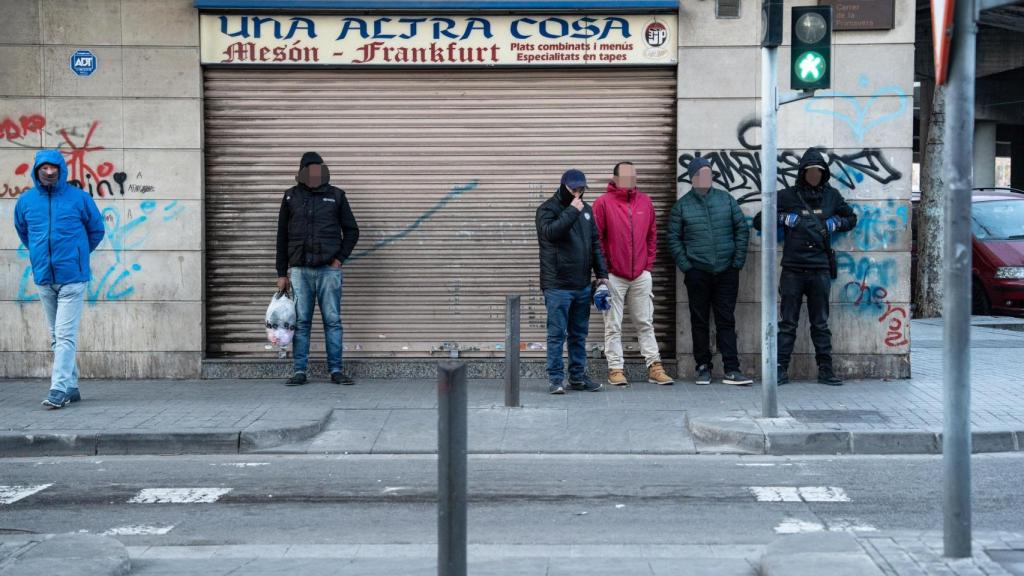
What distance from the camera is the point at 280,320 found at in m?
11.4

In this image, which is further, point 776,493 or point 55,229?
point 55,229

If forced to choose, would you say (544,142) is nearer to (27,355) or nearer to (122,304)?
(122,304)

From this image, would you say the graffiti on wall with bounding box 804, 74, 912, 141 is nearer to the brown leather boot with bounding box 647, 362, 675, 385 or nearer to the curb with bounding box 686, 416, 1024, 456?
the brown leather boot with bounding box 647, 362, 675, 385

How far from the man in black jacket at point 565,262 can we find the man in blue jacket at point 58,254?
391cm

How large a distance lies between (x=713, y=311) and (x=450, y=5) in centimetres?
375

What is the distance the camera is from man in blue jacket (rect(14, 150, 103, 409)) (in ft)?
33.8

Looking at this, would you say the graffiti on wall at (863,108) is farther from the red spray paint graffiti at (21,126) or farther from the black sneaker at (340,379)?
the red spray paint graffiti at (21,126)

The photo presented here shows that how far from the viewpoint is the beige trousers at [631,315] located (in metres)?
11.5

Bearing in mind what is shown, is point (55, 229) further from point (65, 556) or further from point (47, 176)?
point (65, 556)

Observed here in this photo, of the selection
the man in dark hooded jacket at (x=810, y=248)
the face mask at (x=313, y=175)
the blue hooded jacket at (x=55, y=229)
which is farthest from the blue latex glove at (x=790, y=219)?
the blue hooded jacket at (x=55, y=229)

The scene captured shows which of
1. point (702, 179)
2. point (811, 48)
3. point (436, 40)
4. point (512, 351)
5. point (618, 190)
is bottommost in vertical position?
point (512, 351)

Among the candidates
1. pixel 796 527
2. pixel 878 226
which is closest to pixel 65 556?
pixel 796 527

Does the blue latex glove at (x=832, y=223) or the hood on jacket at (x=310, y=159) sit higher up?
the hood on jacket at (x=310, y=159)

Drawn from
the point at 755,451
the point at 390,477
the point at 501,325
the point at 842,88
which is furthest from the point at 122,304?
the point at 842,88
